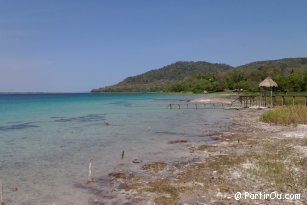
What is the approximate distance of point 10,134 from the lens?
29.9 metres

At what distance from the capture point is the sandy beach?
1108cm

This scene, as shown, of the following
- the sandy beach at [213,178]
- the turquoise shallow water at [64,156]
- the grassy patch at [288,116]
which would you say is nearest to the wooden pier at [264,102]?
the grassy patch at [288,116]

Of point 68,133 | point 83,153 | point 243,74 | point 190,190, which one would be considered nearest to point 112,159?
point 83,153

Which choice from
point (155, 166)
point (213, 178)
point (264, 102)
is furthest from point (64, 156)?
point (264, 102)

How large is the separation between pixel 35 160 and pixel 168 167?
25.2ft

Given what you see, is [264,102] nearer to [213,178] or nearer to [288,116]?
[288,116]

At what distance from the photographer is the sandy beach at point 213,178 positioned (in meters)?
11.1

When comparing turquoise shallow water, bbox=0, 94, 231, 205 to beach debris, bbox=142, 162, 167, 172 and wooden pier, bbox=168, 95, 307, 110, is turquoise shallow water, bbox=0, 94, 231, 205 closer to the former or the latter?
beach debris, bbox=142, 162, 167, 172

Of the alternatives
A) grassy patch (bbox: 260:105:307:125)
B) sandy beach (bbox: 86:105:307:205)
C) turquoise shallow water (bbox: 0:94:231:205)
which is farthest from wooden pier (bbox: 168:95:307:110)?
sandy beach (bbox: 86:105:307:205)

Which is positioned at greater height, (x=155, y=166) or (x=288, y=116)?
(x=288, y=116)

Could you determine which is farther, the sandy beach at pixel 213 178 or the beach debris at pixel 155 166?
the beach debris at pixel 155 166

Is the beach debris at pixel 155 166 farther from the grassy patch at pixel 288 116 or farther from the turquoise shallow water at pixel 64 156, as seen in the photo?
the grassy patch at pixel 288 116

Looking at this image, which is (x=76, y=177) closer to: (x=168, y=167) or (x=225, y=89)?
(x=168, y=167)

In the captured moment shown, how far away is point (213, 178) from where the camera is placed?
1297 cm
